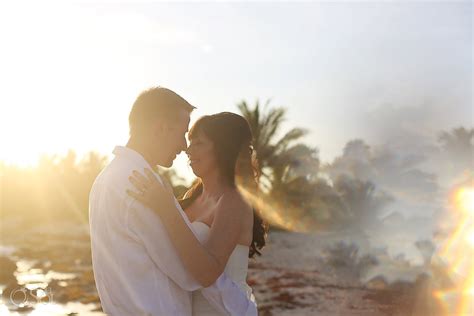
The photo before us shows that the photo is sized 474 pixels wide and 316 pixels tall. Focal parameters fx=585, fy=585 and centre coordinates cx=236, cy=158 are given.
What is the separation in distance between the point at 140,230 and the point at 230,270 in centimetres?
94

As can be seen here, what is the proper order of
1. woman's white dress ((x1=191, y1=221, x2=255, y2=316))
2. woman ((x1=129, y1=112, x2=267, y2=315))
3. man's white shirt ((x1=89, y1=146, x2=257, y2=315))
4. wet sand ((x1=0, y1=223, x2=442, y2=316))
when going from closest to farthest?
man's white shirt ((x1=89, y1=146, x2=257, y2=315)) → woman ((x1=129, y1=112, x2=267, y2=315)) → woman's white dress ((x1=191, y1=221, x2=255, y2=316)) → wet sand ((x1=0, y1=223, x2=442, y2=316))

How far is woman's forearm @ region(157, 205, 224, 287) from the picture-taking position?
2760mm

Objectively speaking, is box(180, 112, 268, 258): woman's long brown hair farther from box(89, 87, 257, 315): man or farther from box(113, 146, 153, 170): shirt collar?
box(113, 146, 153, 170): shirt collar

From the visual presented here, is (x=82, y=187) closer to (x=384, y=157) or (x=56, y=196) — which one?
(x=56, y=196)

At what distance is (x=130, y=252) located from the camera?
105 inches

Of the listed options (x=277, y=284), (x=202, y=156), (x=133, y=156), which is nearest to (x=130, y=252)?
(x=133, y=156)

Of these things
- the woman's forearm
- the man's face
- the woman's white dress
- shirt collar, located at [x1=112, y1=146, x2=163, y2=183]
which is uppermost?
the man's face

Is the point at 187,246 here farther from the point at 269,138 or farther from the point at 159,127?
the point at 269,138

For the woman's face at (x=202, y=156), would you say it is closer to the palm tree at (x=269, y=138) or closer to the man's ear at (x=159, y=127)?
the man's ear at (x=159, y=127)

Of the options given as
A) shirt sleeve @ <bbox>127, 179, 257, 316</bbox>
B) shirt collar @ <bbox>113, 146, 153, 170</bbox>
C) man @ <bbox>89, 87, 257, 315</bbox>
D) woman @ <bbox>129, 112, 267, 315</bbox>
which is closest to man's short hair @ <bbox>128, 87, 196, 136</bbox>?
man @ <bbox>89, 87, 257, 315</bbox>

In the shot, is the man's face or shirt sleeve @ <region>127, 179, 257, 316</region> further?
the man's face

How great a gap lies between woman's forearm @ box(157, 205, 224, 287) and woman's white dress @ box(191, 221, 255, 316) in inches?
14.2

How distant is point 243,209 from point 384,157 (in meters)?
37.8

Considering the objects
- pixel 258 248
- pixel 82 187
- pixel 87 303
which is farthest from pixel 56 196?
pixel 258 248
